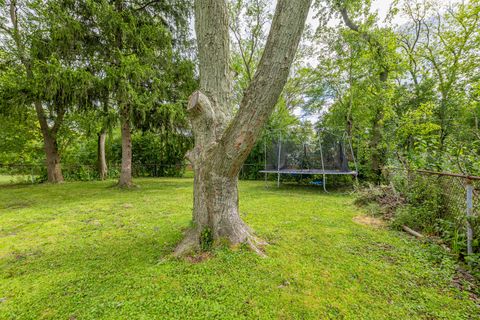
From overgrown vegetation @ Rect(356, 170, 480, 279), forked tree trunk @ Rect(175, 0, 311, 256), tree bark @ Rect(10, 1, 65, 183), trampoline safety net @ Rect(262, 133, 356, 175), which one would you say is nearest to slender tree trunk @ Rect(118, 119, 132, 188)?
tree bark @ Rect(10, 1, 65, 183)

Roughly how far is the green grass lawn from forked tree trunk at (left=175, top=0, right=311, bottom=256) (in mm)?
303

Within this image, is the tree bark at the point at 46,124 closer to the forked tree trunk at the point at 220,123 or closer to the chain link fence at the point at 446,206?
the forked tree trunk at the point at 220,123

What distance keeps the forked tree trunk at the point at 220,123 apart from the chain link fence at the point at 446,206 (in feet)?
6.83

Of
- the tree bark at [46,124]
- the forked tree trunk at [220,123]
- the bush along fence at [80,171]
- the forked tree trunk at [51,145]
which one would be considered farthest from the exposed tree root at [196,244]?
the bush along fence at [80,171]

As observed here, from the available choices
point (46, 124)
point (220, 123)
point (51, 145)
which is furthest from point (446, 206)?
point (46, 124)

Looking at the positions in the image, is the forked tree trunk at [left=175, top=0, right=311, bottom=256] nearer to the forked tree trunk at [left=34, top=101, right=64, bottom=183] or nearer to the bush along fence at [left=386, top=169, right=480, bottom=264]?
the bush along fence at [left=386, top=169, right=480, bottom=264]

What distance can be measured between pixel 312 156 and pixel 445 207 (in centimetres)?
501

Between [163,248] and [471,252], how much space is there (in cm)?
315

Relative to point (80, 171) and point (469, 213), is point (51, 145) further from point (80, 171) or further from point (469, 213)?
point (469, 213)

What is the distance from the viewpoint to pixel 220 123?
2.07 m

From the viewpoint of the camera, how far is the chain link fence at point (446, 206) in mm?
1926

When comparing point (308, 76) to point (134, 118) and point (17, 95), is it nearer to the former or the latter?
point (134, 118)

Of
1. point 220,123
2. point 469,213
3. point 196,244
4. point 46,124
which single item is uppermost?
point 46,124

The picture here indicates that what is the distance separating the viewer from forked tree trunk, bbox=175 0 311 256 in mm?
1694
